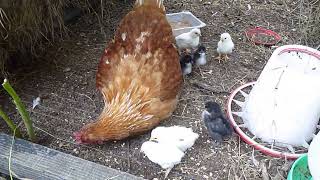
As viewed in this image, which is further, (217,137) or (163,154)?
(217,137)

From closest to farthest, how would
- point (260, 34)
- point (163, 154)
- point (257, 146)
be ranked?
point (163, 154) → point (257, 146) → point (260, 34)

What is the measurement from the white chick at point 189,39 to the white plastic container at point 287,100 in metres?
0.65

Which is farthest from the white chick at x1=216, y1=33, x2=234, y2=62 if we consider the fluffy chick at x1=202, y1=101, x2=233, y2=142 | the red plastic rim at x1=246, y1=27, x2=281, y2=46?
the fluffy chick at x1=202, y1=101, x2=233, y2=142

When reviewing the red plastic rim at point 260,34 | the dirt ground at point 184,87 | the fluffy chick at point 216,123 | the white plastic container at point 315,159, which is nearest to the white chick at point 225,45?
the dirt ground at point 184,87

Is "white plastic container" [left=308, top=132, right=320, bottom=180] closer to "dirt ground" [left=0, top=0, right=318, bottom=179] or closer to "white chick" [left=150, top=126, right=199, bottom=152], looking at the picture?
"dirt ground" [left=0, top=0, right=318, bottom=179]

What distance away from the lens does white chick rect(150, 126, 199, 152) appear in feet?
6.93

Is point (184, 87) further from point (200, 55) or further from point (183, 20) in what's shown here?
point (183, 20)

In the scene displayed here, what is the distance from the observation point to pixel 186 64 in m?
2.69

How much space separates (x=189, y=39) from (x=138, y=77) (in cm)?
63

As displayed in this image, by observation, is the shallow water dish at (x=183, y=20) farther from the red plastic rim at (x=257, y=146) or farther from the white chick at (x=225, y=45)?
the red plastic rim at (x=257, y=146)

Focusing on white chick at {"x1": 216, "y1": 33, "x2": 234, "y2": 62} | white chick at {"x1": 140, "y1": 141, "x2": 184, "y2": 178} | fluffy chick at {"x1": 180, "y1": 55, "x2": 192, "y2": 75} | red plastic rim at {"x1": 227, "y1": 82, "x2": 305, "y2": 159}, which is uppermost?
white chick at {"x1": 216, "y1": 33, "x2": 234, "y2": 62}

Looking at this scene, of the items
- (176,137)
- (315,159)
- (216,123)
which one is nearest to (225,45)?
(216,123)

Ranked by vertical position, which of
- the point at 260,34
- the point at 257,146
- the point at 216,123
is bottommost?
the point at 257,146

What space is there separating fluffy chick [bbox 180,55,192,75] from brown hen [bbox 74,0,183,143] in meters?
0.23
